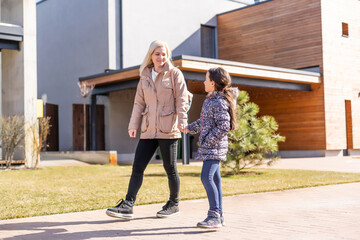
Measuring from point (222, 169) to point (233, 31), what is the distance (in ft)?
38.4

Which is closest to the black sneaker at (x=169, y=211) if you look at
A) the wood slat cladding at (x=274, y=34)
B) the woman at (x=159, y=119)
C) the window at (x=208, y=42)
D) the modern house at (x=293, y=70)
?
the woman at (x=159, y=119)

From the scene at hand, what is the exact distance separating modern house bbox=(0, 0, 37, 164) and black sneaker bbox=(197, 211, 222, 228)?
354 inches

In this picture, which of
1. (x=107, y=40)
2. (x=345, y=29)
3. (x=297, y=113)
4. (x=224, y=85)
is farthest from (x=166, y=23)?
(x=224, y=85)

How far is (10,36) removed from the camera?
12.3 m

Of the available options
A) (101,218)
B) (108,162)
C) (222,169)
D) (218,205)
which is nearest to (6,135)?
(108,162)

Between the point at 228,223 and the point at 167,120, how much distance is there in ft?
3.72

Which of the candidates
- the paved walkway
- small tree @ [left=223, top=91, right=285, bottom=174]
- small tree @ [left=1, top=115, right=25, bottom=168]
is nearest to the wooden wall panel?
small tree @ [left=223, top=91, right=285, bottom=174]

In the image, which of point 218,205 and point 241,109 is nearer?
point 218,205

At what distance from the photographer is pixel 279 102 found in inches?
798

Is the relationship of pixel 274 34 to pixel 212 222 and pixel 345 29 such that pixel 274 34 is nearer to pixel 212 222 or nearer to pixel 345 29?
pixel 345 29

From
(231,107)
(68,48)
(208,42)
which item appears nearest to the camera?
(231,107)

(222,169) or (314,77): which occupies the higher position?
(314,77)

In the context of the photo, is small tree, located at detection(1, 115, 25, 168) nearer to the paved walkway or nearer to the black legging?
the paved walkway

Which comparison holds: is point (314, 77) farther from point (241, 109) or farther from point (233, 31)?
point (241, 109)
